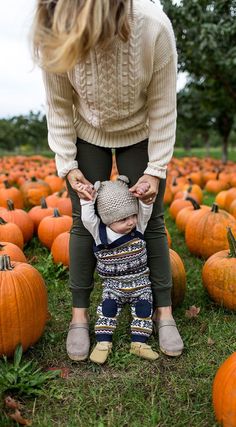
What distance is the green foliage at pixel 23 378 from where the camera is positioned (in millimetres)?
2213

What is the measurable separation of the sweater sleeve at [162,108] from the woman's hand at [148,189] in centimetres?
3

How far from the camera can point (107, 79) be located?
226 cm

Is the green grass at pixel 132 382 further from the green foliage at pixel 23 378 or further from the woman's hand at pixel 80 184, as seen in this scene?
the woman's hand at pixel 80 184

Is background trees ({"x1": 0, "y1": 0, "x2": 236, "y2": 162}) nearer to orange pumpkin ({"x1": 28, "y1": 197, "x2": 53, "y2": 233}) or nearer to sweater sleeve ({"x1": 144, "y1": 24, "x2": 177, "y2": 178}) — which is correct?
orange pumpkin ({"x1": 28, "y1": 197, "x2": 53, "y2": 233})

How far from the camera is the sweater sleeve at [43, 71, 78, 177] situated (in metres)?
2.47

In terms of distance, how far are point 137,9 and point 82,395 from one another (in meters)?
1.76

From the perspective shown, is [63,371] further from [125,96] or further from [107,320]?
[125,96]

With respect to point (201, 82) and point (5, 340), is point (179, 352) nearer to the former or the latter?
point (5, 340)

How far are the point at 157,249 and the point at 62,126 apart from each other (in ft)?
2.81

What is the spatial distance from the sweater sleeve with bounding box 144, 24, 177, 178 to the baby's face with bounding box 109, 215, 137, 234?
0.26 metres

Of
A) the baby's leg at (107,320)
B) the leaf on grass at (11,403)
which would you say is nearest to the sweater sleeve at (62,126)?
the baby's leg at (107,320)

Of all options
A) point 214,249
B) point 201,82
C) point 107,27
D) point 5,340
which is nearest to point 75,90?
point 107,27

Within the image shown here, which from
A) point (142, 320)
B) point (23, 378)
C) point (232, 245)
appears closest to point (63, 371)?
point (23, 378)

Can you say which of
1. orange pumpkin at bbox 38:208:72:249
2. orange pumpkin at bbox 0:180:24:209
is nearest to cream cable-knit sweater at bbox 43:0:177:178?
orange pumpkin at bbox 38:208:72:249
